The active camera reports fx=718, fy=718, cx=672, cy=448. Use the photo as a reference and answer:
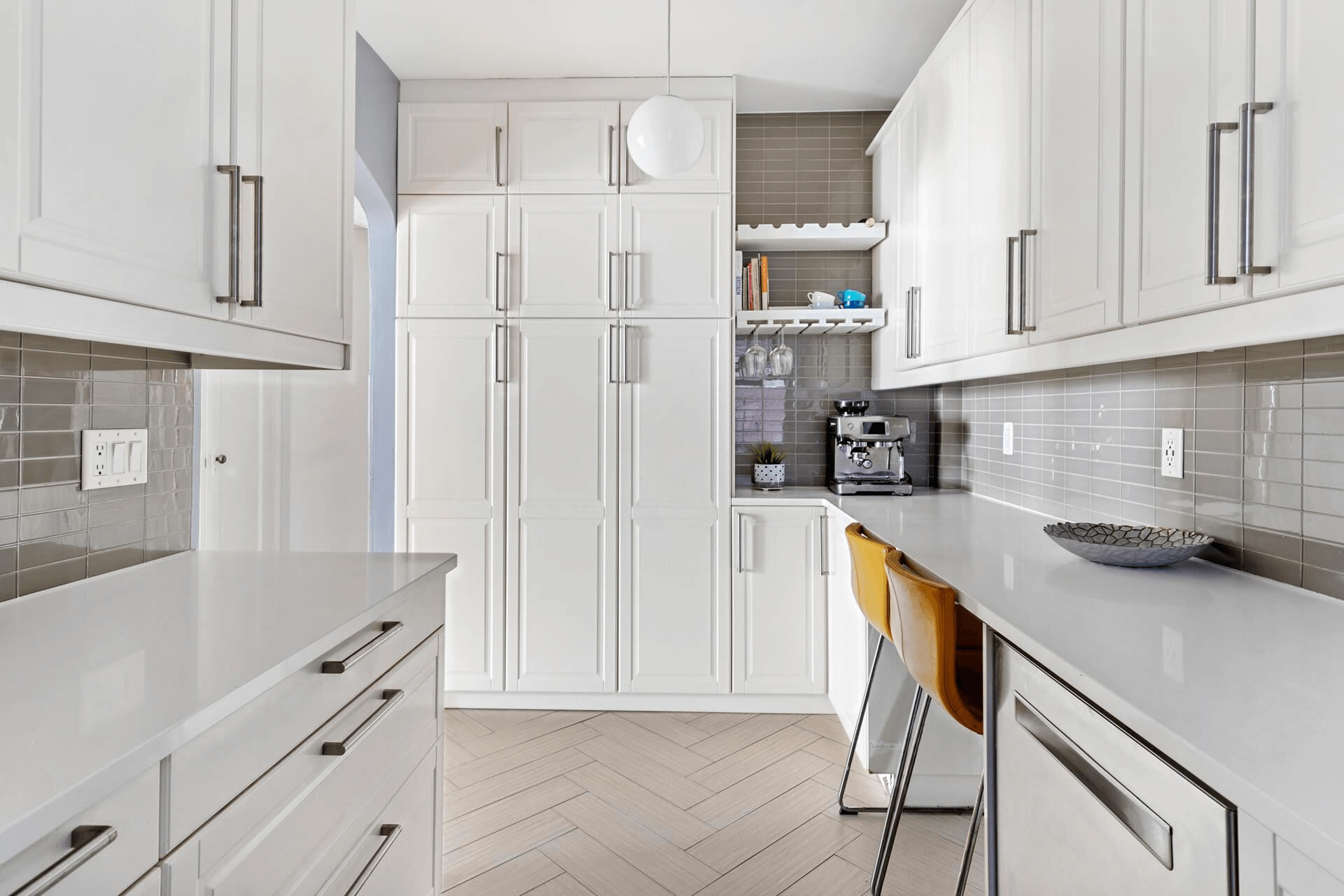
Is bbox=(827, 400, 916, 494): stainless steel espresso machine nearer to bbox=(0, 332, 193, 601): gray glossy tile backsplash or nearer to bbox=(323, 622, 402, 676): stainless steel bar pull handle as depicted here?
bbox=(323, 622, 402, 676): stainless steel bar pull handle

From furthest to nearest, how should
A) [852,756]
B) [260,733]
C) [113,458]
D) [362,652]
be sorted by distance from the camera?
[852,756] → [113,458] → [362,652] → [260,733]

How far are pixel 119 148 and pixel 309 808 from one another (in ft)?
3.14

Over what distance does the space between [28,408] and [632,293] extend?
1.97m

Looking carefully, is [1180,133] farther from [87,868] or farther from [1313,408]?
[87,868]

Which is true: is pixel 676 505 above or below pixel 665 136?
below

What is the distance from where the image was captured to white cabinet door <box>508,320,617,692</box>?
113 inches

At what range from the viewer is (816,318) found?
2914 millimetres

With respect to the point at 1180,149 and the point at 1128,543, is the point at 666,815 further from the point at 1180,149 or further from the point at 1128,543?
the point at 1180,149

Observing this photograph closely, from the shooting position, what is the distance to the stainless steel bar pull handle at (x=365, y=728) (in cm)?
105

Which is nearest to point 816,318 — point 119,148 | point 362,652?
point 362,652

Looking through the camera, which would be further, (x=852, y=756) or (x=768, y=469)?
(x=768, y=469)

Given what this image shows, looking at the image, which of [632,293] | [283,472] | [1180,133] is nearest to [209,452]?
[283,472]

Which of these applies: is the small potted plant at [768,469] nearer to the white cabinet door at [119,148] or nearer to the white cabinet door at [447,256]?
the white cabinet door at [447,256]

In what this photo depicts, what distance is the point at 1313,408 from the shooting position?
1271mm
